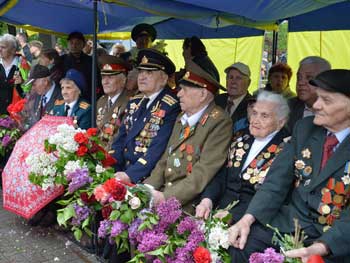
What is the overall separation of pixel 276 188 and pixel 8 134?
12.3 ft

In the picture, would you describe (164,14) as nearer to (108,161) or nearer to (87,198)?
(108,161)

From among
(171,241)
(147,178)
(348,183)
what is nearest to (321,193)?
(348,183)

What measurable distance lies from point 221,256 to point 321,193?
28.5 inches

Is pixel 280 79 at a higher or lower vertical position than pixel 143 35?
lower

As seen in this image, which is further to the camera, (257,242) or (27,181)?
(27,181)

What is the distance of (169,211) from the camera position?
2.83 m

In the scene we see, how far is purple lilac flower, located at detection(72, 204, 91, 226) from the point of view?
3.33 metres

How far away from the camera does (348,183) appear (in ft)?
8.45

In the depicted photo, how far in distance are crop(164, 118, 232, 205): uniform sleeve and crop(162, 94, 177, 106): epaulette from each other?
24.5 inches

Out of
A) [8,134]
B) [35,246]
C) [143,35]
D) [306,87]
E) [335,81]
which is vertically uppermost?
[143,35]

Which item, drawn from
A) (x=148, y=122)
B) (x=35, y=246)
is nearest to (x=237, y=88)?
(x=148, y=122)

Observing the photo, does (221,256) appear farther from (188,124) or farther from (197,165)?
(188,124)

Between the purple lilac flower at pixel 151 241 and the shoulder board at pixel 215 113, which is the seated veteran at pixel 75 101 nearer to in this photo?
the shoulder board at pixel 215 113

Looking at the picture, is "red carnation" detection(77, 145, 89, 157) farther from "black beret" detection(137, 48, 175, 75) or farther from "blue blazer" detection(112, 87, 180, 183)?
"black beret" detection(137, 48, 175, 75)
